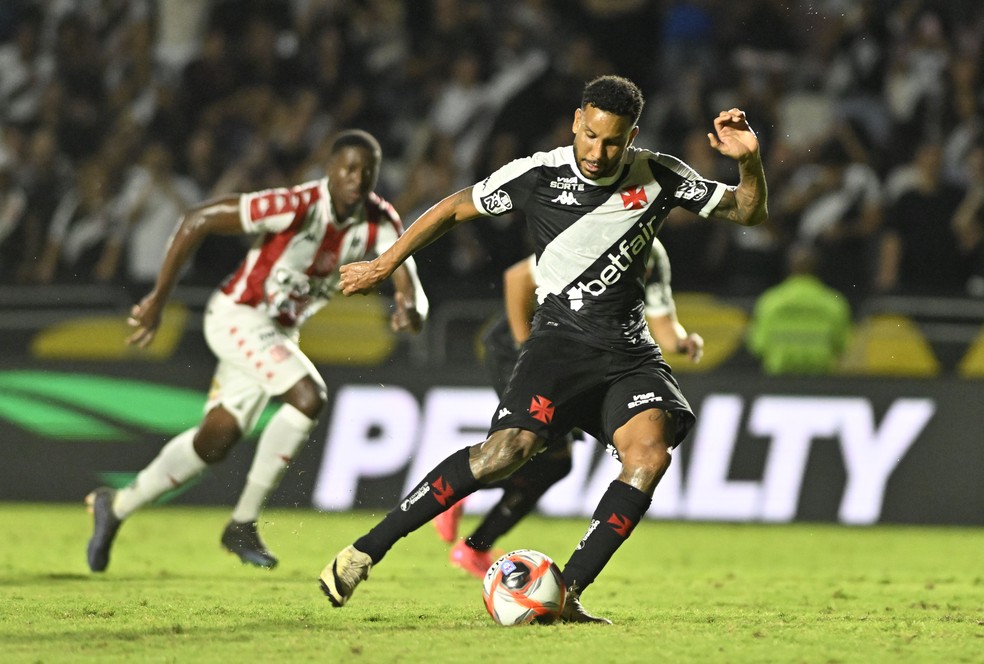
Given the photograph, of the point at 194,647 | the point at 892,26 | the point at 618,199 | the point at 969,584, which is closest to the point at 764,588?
the point at 969,584

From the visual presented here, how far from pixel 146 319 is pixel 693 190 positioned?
10.9 feet

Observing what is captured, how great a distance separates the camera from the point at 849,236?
510 inches

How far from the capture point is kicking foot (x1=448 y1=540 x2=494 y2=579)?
27.3 ft

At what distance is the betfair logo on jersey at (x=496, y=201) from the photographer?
627 centimetres

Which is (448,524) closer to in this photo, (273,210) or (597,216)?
(273,210)

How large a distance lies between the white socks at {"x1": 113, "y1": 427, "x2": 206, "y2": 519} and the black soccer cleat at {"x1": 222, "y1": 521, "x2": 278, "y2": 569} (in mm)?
432

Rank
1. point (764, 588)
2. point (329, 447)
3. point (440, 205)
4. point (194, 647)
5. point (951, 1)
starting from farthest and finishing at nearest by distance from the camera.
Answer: point (951, 1) < point (329, 447) < point (764, 588) < point (440, 205) < point (194, 647)

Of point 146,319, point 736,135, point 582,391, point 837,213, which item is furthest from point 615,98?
point 837,213

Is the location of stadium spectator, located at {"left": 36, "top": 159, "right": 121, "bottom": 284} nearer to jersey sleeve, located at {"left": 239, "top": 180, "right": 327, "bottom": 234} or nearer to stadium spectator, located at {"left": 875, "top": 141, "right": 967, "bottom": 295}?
jersey sleeve, located at {"left": 239, "top": 180, "right": 327, "bottom": 234}

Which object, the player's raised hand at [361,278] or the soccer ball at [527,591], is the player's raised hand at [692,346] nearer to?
the soccer ball at [527,591]

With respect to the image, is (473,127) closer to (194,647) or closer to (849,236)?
(849,236)

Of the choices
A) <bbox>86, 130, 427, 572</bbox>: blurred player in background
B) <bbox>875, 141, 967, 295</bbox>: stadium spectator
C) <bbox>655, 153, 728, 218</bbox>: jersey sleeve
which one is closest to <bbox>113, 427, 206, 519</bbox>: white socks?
<bbox>86, 130, 427, 572</bbox>: blurred player in background

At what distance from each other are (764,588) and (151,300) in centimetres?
365

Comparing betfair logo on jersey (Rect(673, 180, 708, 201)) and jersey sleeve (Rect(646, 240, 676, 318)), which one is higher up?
betfair logo on jersey (Rect(673, 180, 708, 201))
